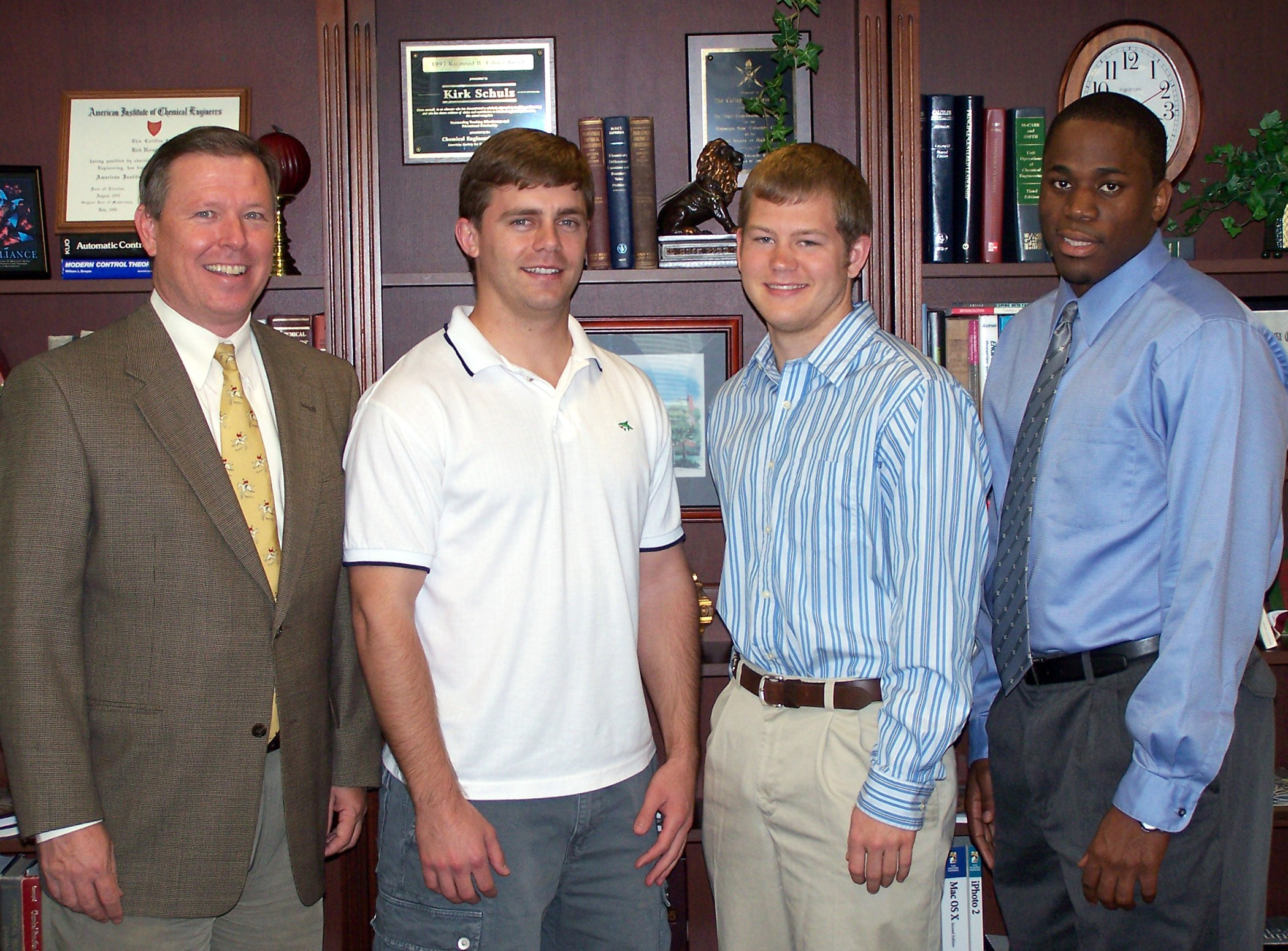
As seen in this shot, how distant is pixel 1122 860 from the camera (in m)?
1.46

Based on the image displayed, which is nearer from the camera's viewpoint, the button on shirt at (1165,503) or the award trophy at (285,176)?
the button on shirt at (1165,503)

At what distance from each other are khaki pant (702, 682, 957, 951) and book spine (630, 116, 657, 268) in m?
1.06

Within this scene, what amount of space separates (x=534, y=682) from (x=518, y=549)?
8.1 inches

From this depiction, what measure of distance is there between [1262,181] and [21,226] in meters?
2.84

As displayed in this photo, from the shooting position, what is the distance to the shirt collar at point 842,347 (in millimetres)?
1573

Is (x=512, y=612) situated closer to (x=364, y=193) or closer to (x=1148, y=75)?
(x=364, y=193)

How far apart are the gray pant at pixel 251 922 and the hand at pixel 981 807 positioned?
119 centimetres

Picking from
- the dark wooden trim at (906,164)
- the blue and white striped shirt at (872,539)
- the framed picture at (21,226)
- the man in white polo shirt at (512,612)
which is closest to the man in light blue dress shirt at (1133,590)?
the blue and white striped shirt at (872,539)

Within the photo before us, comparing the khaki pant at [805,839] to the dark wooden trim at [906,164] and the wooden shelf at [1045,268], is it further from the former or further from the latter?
the wooden shelf at [1045,268]

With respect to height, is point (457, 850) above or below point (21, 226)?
below

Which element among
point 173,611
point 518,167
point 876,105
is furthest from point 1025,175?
point 173,611

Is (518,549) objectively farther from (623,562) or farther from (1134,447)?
(1134,447)

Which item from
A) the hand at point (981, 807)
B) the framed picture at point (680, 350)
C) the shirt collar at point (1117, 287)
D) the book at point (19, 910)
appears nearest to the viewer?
the shirt collar at point (1117, 287)

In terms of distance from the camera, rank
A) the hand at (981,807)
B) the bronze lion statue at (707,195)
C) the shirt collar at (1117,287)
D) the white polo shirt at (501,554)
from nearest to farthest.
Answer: the white polo shirt at (501,554), the shirt collar at (1117,287), the hand at (981,807), the bronze lion statue at (707,195)
